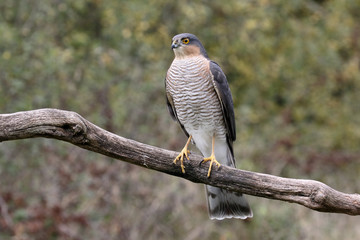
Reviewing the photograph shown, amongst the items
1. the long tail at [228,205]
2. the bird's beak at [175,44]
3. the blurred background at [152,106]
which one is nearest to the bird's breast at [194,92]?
the bird's beak at [175,44]

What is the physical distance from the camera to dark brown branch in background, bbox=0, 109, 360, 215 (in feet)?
11.7

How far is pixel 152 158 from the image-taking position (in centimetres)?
409

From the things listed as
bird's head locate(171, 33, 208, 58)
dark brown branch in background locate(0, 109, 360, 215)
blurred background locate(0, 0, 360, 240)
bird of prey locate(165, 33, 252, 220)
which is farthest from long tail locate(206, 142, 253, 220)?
blurred background locate(0, 0, 360, 240)

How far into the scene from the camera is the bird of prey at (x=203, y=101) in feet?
16.1

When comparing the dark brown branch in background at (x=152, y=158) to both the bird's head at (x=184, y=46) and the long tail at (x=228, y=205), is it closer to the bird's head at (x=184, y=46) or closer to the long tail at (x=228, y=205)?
the long tail at (x=228, y=205)

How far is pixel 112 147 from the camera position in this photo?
12.8 feet

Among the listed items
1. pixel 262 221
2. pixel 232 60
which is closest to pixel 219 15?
pixel 232 60

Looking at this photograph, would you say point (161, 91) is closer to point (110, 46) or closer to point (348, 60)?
point (110, 46)

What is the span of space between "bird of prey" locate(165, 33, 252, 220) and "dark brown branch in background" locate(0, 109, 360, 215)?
0.57 meters

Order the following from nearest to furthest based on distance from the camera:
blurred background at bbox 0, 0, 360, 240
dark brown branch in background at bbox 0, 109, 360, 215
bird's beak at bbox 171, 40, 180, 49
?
dark brown branch in background at bbox 0, 109, 360, 215
bird's beak at bbox 171, 40, 180, 49
blurred background at bbox 0, 0, 360, 240

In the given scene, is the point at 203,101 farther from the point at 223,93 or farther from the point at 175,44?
the point at 175,44

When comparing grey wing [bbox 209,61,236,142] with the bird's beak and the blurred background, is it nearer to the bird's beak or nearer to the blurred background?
the bird's beak

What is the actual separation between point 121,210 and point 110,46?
121 inches

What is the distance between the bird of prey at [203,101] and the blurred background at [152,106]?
1621 mm
